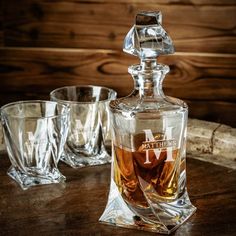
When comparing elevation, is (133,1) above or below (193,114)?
above

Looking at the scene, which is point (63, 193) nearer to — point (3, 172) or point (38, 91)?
point (3, 172)

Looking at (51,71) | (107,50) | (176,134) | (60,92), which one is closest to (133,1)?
(107,50)

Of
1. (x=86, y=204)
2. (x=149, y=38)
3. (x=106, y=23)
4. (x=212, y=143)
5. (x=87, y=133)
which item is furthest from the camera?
(x=106, y=23)

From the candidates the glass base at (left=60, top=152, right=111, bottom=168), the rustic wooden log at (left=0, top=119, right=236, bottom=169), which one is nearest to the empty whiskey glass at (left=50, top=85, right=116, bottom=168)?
the glass base at (left=60, top=152, right=111, bottom=168)

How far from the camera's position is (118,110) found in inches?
40.1

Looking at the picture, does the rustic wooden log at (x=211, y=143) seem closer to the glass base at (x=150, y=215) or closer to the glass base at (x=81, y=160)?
the glass base at (x=81, y=160)

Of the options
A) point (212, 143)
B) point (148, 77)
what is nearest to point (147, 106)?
point (148, 77)

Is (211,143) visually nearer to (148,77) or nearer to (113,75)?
(148,77)

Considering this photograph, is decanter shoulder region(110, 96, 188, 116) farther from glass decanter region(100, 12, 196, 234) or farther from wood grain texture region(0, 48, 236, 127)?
wood grain texture region(0, 48, 236, 127)

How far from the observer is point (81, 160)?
4.24 ft

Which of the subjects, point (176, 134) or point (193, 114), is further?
point (193, 114)

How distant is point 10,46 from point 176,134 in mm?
1545

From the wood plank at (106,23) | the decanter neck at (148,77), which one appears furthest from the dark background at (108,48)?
the decanter neck at (148,77)

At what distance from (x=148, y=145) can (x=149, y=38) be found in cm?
18
